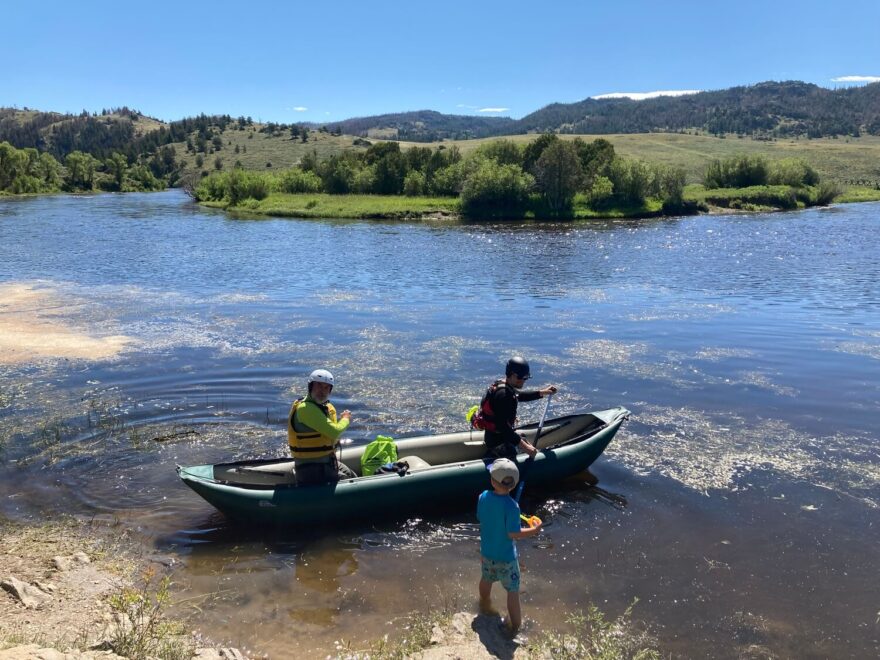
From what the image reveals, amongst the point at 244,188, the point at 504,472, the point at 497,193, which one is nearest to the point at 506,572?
the point at 504,472

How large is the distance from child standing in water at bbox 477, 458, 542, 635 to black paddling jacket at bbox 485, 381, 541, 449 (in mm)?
2426

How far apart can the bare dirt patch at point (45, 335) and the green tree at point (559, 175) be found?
41864 millimetres

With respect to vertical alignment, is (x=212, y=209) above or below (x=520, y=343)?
above

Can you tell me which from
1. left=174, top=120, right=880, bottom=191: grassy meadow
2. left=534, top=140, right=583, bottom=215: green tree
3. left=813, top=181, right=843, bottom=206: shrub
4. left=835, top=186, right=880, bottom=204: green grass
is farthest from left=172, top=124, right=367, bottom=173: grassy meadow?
left=835, top=186, right=880, bottom=204: green grass

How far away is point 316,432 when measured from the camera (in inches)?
316

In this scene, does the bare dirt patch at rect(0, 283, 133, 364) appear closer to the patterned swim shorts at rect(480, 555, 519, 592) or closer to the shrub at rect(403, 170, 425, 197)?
the patterned swim shorts at rect(480, 555, 519, 592)

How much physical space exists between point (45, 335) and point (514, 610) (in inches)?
627

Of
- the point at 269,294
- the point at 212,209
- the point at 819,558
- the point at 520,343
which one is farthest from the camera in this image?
the point at 212,209

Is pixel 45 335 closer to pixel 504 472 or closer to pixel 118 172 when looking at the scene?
pixel 504 472

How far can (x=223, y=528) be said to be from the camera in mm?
8289

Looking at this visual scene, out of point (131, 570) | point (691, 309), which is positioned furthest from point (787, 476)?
point (691, 309)

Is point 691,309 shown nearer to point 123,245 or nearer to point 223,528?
point 223,528

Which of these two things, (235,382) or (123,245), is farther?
(123,245)

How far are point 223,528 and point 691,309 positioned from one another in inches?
694
